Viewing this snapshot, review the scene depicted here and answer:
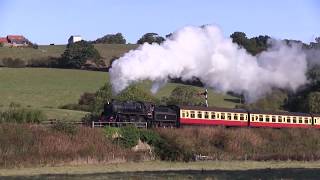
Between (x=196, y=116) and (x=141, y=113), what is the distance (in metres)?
7.41

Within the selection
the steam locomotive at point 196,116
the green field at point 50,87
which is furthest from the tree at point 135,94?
the steam locomotive at point 196,116

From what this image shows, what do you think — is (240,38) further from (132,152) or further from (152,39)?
(132,152)

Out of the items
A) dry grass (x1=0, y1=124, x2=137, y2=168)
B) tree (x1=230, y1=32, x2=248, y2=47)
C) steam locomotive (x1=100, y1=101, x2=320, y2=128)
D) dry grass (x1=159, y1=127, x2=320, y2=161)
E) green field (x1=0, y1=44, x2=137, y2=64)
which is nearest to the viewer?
dry grass (x1=0, y1=124, x2=137, y2=168)

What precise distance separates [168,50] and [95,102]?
37980 mm

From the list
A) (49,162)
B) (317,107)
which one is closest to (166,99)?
(317,107)

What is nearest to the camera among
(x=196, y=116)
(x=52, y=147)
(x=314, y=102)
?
(x=52, y=147)

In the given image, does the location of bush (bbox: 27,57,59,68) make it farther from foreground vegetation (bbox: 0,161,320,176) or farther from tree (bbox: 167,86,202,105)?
foreground vegetation (bbox: 0,161,320,176)

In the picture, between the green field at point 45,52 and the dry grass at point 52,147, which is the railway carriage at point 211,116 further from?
the green field at point 45,52

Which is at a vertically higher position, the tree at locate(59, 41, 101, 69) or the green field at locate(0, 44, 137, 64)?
the green field at locate(0, 44, 137, 64)

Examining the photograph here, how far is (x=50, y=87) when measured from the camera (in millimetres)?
122125

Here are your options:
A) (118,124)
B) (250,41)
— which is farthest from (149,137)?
(250,41)

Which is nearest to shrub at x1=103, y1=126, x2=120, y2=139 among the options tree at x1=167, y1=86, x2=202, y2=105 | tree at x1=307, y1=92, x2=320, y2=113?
tree at x1=167, y1=86, x2=202, y2=105

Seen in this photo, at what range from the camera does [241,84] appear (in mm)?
61938

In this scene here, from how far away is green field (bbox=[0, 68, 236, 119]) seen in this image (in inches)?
4254
